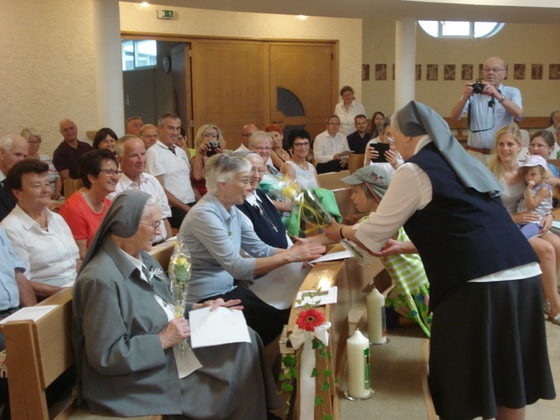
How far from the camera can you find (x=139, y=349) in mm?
2389

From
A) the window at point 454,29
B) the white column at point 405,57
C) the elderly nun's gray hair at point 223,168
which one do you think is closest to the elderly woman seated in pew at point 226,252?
the elderly nun's gray hair at point 223,168

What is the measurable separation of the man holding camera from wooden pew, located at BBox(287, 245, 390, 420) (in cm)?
274

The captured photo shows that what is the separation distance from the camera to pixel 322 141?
958 cm

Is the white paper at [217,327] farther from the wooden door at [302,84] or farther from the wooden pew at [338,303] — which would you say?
the wooden door at [302,84]

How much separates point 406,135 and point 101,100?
6.10 metres

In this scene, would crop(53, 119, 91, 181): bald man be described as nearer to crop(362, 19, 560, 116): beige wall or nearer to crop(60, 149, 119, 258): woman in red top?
crop(60, 149, 119, 258): woman in red top

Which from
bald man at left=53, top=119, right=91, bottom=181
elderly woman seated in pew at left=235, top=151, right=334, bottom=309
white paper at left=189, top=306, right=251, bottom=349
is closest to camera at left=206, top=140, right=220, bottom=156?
elderly woman seated in pew at left=235, top=151, right=334, bottom=309

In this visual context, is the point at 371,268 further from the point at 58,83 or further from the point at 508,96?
the point at 58,83

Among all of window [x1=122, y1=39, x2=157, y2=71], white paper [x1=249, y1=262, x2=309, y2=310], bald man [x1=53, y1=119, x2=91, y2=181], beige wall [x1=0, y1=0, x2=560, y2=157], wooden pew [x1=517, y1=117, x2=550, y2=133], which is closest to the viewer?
white paper [x1=249, y1=262, x2=309, y2=310]

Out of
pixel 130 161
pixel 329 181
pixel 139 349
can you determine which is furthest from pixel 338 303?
pixel 329 181

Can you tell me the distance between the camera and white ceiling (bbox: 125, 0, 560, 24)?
8492 mm

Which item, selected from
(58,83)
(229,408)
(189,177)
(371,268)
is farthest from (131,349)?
(58,83)

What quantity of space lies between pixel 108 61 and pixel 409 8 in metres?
4.42

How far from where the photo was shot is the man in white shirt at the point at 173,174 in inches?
233
